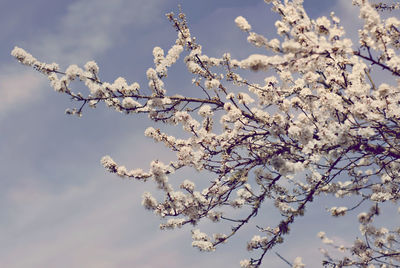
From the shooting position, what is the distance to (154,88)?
7.31 meters

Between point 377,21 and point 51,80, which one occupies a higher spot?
point 51,80

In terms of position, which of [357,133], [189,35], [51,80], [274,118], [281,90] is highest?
[189,35]

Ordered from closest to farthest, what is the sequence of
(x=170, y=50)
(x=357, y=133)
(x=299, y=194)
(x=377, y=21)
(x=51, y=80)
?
(x=377, y=21), (x=357, y=133), (x=51, y=80), (x=170, y=50), (x=299, y=194)

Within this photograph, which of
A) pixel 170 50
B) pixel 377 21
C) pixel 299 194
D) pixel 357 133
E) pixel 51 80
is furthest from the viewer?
pixel 299 194

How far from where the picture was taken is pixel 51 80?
6988 mm

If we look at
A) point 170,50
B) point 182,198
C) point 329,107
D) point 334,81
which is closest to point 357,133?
point 329,107

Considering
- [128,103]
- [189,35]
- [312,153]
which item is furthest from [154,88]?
[312,153]

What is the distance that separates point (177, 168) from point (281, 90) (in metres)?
2.63

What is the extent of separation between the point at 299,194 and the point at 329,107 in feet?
7.17

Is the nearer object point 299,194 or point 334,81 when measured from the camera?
point 334,81

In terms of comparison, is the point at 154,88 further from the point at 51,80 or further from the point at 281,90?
the point at 281,90

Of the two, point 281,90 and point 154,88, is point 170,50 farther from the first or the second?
point 281,90

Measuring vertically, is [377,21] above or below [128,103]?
below

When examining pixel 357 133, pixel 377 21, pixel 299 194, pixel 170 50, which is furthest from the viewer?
pixel 299 194
